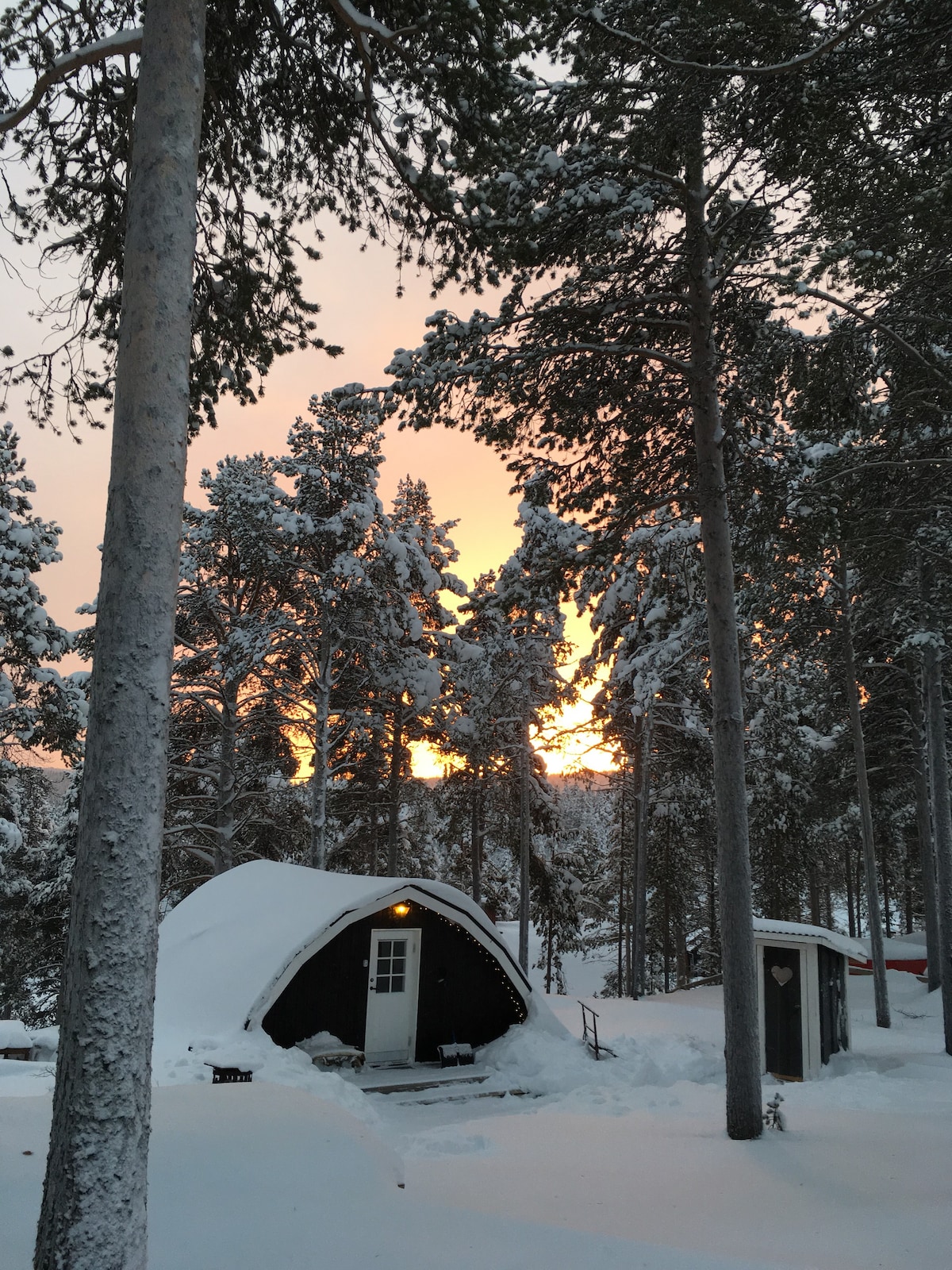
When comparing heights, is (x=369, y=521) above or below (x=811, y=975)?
above

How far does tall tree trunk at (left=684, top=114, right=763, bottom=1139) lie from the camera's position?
25.6ft

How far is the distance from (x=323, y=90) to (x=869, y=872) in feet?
53.9

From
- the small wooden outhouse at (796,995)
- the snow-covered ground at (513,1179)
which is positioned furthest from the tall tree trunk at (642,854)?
the snow-covered ground at (513,1179)

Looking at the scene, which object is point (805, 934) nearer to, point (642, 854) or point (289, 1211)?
point (642, 854)

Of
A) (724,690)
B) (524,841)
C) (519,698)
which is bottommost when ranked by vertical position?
(524,841)

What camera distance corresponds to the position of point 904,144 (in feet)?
22.7

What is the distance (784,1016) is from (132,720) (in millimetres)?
12583

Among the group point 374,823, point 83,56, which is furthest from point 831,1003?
point 83,56

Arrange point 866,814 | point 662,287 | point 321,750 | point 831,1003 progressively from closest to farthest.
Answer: point 662,287 → point 831,1003 → point 866,814 → point 321,750

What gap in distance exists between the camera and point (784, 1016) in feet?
41.6

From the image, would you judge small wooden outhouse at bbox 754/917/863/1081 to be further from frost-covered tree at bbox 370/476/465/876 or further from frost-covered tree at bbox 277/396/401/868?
frost-covered tree at bbox 277/396/401/868

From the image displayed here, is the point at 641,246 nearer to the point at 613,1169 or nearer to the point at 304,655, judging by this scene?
the point at 613,1169


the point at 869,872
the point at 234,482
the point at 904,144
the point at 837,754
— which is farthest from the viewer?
the point at 837,754

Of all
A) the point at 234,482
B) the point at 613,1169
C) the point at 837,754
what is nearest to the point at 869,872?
the point at 837,754
